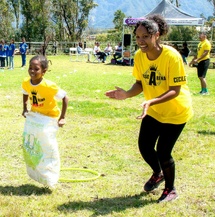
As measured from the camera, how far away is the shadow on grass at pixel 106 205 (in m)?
3.78

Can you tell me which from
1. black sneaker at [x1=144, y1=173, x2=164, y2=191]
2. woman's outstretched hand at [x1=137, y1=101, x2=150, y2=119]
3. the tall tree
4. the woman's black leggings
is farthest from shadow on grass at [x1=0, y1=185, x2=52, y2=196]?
the tall tree

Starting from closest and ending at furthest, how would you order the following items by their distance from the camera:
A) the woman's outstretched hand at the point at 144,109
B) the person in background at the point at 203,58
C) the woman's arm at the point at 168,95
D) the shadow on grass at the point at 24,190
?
1. the woman's outstretched hand at the point at 144,109
2. the woman's arm at the point at 168,95
3. the shadow on grass at the point at 24,190
4. the person in background at the point at 203,58

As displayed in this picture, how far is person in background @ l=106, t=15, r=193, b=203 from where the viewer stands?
139 inches

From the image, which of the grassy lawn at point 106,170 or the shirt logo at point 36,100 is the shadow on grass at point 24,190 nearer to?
the grassy lawn at point 106,170

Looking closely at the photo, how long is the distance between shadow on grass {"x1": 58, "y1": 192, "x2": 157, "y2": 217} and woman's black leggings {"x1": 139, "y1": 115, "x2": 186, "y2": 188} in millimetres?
362

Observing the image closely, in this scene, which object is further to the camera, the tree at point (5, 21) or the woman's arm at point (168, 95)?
the tree at point (5, 21)

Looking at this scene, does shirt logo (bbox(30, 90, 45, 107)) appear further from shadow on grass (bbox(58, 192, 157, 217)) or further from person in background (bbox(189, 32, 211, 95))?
person in background (bbox(189, 32, 211, 95))

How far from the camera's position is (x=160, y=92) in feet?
12.1

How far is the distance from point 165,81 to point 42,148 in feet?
4.73

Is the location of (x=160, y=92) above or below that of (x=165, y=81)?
below

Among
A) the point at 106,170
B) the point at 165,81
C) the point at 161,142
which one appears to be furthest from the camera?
the point at 106,170

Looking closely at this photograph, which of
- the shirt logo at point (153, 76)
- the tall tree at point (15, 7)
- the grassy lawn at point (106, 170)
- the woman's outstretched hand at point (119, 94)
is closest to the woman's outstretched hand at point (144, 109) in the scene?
the shirt logo at point (153, 76)

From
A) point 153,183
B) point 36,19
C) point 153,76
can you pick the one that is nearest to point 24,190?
point 153,183

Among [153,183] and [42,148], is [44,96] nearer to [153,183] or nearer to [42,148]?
[42,148]
